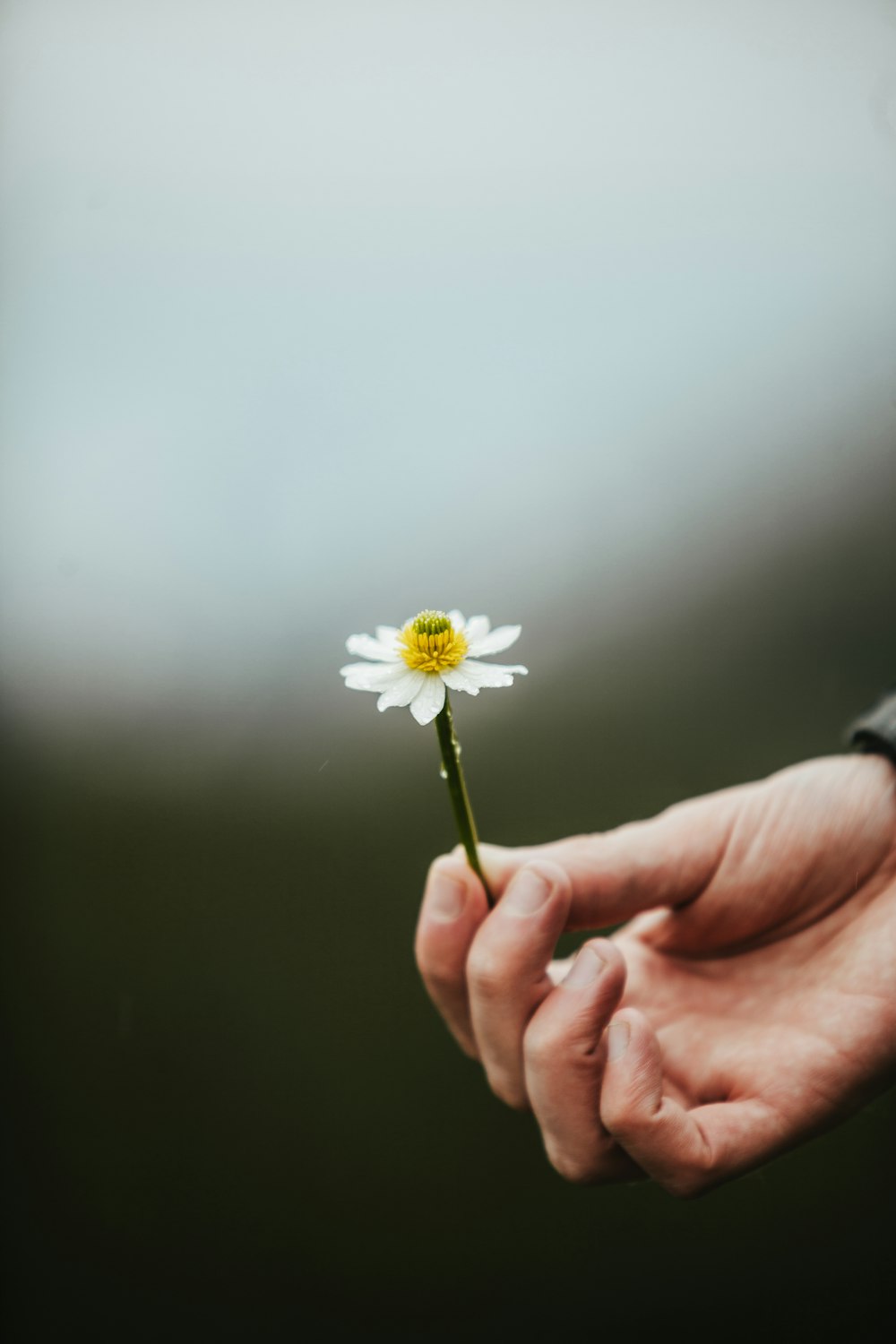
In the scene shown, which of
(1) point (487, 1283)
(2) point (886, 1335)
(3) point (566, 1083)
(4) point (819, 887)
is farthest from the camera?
(1) point (487, 1283)

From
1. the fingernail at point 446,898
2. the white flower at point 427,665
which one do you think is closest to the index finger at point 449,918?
the fingernail at point 446,898

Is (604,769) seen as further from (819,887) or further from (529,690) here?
(819,887)

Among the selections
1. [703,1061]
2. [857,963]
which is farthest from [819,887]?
[703,1061]

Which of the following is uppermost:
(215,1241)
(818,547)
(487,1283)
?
(818,547)

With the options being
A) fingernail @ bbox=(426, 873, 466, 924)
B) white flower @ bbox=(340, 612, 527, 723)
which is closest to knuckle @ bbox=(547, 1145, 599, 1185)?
fingernail @ bbox=(426, 873, 466, 924)

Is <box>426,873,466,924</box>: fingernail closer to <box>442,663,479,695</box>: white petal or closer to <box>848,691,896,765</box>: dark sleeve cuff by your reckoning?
<box>442,663,479,695</box>: white petal

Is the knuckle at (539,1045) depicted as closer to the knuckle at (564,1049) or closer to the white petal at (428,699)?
the knuckle at (564,1049)

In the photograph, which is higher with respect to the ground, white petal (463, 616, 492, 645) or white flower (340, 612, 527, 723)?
white petal (463, 616, 492, 645)

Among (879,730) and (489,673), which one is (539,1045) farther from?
(879,730)
